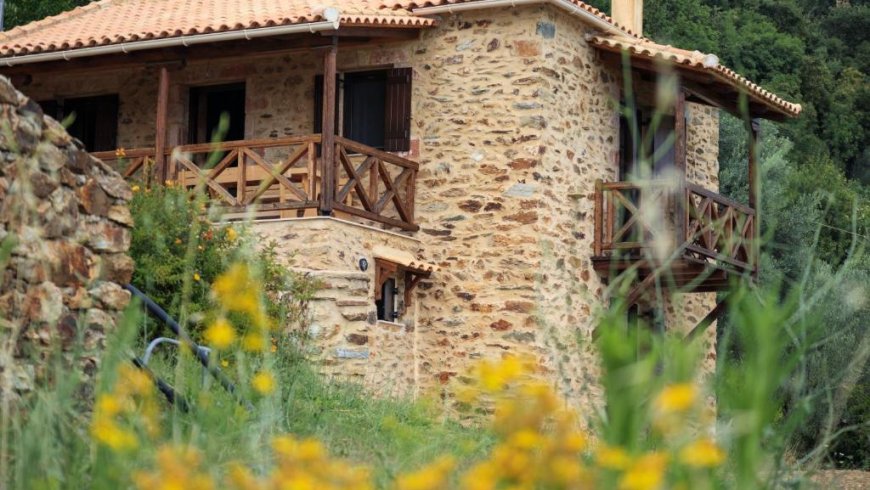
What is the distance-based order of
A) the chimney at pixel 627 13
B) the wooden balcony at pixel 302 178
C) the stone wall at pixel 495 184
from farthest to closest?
the chimney at pixel 627 13 → the stone wall at pixel 495 184 → the wooden balcony at pixel 302 178

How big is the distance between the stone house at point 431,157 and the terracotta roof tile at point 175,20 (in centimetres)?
4

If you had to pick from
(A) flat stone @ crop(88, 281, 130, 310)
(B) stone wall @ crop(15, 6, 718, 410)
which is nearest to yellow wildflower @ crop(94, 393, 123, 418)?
(A) flat stone @ crop(88, 281, 130, 310)

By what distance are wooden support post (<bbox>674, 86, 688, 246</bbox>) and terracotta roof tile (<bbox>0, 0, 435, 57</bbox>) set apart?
281 centimetres

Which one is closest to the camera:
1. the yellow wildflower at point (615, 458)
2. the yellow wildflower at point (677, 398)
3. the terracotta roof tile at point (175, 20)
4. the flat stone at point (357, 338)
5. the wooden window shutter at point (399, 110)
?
the yellow wildflower at point (677, 398)

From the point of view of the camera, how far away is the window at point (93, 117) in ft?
55.2

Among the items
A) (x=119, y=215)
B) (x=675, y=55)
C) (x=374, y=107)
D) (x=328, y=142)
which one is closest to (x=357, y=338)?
(x=328, y=142)

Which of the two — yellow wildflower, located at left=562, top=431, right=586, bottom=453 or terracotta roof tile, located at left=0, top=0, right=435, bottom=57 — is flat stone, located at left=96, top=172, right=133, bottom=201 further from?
terracotta roof tile, located at left=0, top=0, right=435, bottom=57

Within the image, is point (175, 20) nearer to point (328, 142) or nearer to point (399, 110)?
point (399, 110)

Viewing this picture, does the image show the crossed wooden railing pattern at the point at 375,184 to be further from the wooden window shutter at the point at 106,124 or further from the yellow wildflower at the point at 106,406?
the yellow wildflower at the point at 106,406

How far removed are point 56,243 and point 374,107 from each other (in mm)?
9086

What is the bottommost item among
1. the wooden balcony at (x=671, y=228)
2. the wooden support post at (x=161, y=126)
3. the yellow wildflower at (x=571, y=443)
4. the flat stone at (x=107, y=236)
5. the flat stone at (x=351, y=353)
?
the yellow wildflower at (x=571, y=443)

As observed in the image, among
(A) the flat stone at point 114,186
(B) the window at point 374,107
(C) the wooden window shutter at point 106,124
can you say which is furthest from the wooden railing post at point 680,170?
(A) the flat stone at point 114,186

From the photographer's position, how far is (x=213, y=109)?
54.3ft

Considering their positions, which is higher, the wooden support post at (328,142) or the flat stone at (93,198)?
the wooden support post at (328,142)
